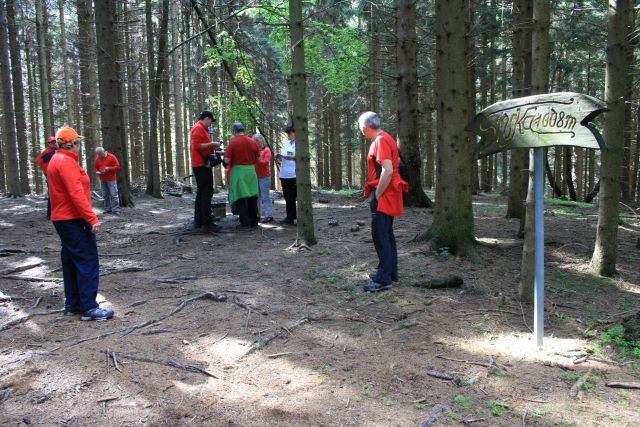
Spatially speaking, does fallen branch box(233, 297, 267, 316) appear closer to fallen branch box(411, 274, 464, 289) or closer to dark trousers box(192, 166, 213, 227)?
fallen branch box(411, 274, 464, 289)

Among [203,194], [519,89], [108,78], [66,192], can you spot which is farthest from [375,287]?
[108,78]

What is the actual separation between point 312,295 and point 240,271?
5.20ft

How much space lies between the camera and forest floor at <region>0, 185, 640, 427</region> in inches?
130

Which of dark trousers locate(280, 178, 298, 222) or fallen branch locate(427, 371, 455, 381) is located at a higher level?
dark trousers locate(280, 178, 298, 222)

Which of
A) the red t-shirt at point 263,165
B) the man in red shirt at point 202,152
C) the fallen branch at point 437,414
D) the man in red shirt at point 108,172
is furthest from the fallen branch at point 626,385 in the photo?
the man in red shirt at point 108,172

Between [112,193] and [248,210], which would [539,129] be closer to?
[248,210]

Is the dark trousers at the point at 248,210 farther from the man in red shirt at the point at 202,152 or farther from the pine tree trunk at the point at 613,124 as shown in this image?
the pine tree trunk at the point at 613,124

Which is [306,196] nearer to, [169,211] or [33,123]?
[169,211]

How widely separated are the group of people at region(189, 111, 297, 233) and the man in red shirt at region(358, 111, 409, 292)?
417 centimetres

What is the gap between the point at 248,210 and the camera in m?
10.2

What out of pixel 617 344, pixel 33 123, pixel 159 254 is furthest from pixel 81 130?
pixel 617 344

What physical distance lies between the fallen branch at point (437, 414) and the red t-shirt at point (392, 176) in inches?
102

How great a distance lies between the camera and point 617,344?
4.40 metres

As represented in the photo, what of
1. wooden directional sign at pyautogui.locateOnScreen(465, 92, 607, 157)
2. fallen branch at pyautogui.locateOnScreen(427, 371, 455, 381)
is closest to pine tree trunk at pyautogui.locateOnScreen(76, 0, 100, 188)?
wooden directional sign at pyautogui.locateOnScreen(465, 92, 607, 157)
